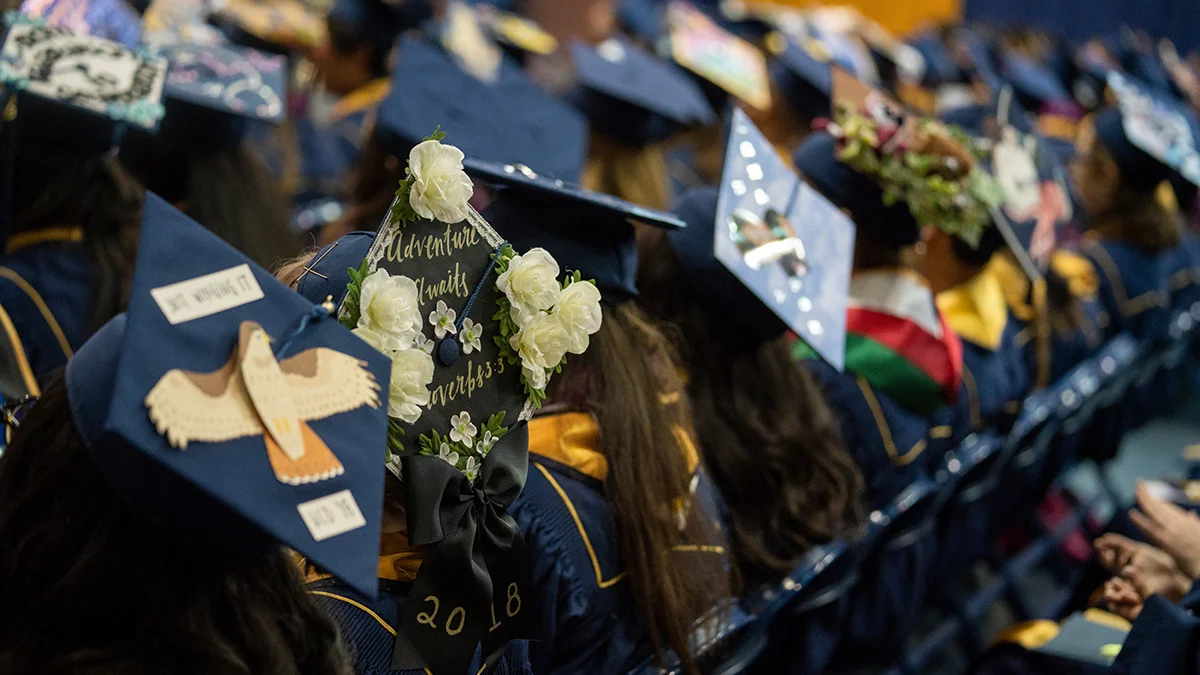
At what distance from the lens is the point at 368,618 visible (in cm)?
129

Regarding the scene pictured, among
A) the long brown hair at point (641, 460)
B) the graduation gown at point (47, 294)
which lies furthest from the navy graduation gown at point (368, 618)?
the graduation gown at point (47, 294)

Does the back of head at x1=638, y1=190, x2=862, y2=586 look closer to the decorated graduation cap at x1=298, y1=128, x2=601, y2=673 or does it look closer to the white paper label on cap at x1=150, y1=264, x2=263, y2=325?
the decorated graduation cap at x1=298, y1=128, x2=601, y2=673

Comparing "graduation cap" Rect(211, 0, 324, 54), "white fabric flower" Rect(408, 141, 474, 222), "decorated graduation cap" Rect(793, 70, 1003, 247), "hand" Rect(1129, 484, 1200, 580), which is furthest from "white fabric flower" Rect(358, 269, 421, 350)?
"graduation cap" Rect(211, 0, 324, 54)

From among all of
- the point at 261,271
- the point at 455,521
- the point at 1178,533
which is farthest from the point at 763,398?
the point at 261,271

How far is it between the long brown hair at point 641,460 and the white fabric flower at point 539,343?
294 mm

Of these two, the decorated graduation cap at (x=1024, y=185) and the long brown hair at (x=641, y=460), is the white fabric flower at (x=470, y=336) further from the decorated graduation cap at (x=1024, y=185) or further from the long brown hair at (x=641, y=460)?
the decorated graduation cap at (x=1024, y=185)

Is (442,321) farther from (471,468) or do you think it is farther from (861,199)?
(861,199)

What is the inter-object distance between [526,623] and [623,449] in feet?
1.07

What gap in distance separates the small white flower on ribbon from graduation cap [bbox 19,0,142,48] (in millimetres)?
1664

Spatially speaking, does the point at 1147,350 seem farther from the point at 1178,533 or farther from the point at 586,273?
the point at 586,273

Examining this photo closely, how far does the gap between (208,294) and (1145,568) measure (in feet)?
5.62

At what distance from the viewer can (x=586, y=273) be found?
5.34ft

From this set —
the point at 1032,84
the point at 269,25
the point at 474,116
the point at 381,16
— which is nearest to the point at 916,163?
the point at 474,116

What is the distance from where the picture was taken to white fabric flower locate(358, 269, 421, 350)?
1.13 m
